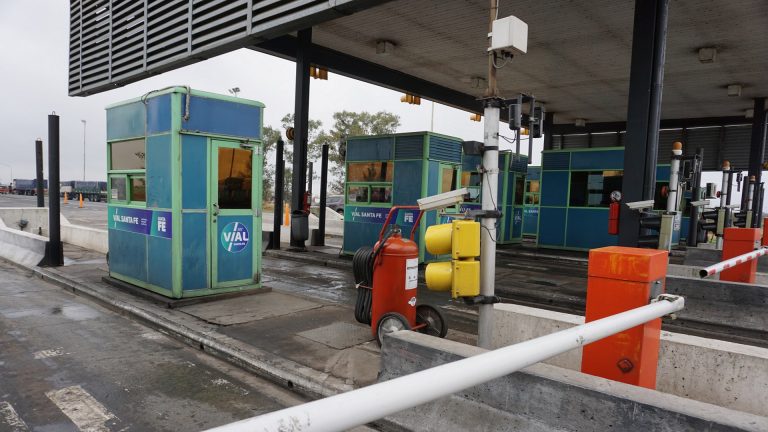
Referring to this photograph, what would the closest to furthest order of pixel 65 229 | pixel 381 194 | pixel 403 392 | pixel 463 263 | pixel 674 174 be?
1. pixel 403 392
2. pixel 463 263
3. pixel 674 174
4. pixel 381 194
5. pixel 65 229

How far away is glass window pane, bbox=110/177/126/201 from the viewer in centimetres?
815

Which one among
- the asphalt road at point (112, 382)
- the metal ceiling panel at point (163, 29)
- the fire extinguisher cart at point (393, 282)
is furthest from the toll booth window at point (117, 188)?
the fire extinguisher cart at point (393, 282)

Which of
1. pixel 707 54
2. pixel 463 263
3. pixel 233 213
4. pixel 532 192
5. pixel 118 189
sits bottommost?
pixel 463 263

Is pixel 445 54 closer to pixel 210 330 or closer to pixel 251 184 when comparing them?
pixel 251 184

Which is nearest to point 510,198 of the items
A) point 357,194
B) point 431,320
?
point 357,194

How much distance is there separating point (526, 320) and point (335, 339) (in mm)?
2306

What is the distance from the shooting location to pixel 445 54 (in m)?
13.8

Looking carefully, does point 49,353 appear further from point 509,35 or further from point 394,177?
point 394,177

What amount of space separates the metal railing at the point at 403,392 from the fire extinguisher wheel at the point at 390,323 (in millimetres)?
2757

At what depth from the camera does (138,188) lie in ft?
25.6

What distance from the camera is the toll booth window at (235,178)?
7.32 metres

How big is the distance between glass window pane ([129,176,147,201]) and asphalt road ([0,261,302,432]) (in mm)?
2216

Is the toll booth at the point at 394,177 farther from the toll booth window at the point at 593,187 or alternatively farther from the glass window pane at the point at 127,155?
the glass window pane at the point at 127,155

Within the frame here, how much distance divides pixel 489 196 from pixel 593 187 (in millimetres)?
11839
